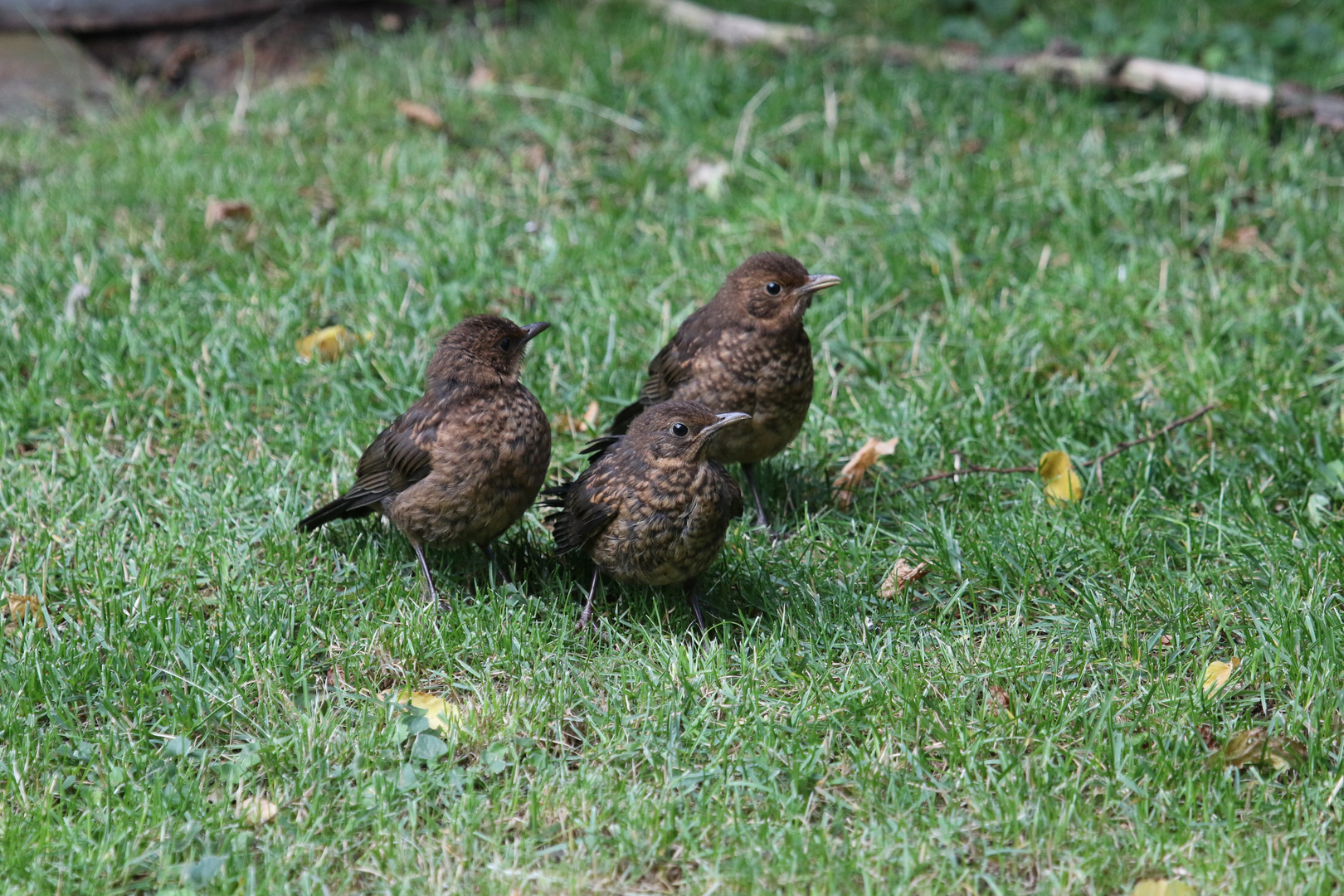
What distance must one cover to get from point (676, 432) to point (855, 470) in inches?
44.8

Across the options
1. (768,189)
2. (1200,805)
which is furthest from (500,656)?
(768,189)

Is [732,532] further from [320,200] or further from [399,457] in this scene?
[320,200]

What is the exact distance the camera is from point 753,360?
4.94 metres

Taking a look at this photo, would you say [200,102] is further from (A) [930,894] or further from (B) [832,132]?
(A) [930,894]

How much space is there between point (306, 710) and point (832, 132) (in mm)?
4989

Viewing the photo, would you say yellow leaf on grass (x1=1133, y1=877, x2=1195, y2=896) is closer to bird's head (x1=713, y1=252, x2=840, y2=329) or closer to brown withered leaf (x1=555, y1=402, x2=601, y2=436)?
bird's head (x1=713, y1=252, x2=840, y2=329)

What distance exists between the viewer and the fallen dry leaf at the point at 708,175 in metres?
7.24

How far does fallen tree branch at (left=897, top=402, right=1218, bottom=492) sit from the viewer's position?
5133 millimetres

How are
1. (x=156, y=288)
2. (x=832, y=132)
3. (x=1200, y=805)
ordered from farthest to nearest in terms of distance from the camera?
(x=832, y=132) < (x=156, y=288) < (x=1200, y=805)

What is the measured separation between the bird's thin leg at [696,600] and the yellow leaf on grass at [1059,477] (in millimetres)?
1437

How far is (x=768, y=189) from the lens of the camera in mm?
7145

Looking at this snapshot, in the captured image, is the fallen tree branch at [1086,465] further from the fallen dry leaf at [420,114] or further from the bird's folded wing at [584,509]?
the fallen dry leaf at [420,114]

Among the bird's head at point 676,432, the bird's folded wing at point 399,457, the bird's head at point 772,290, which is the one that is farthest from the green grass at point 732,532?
the bird's head at point 772,290

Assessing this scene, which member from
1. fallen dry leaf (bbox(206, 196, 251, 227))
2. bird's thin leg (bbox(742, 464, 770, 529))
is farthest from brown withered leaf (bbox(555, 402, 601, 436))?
fallen dry leaf (bbox(206, 196, 251, 227))
